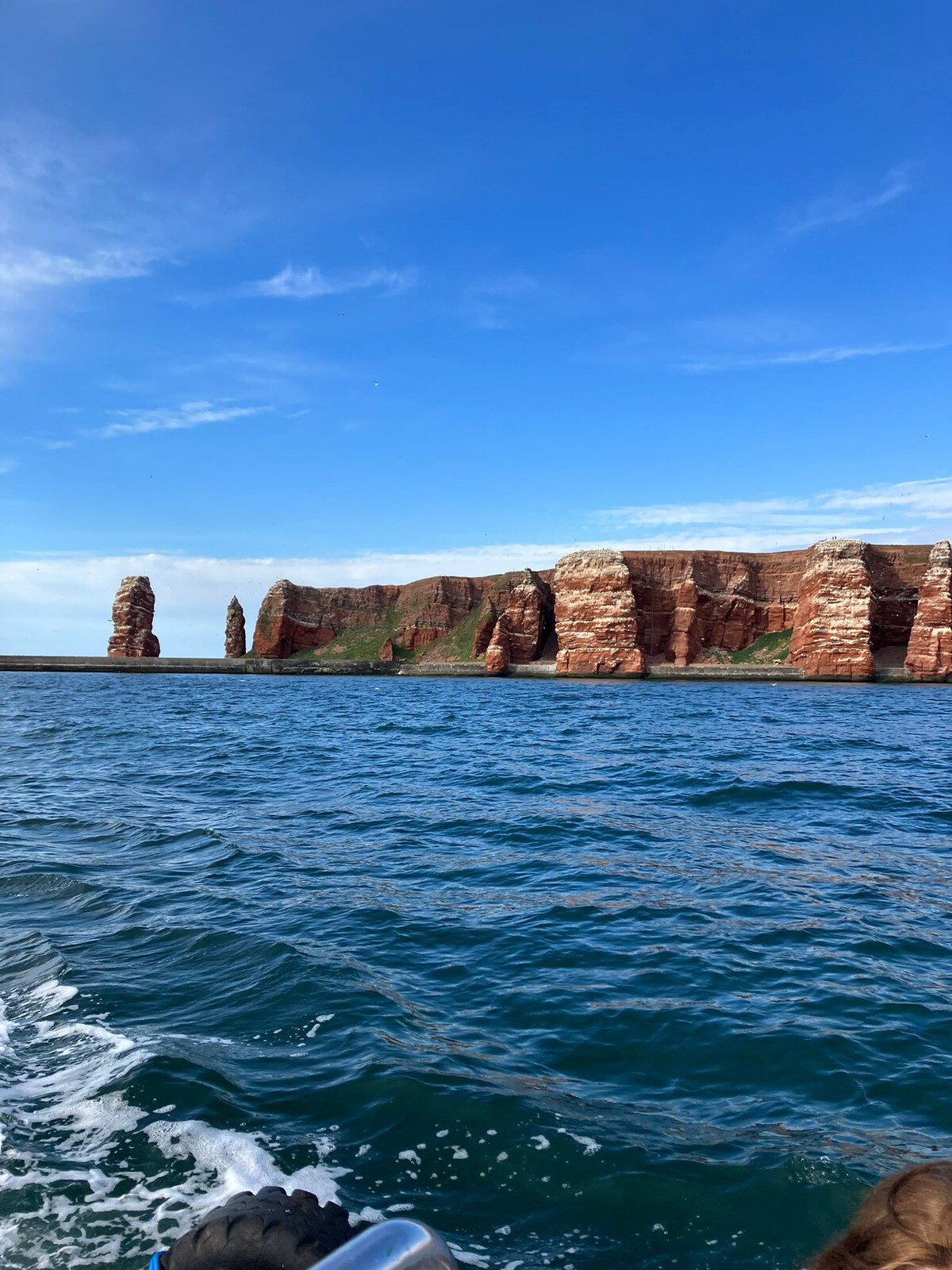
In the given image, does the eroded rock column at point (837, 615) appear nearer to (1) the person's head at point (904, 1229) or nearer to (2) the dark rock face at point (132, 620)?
(1) the person's head at point (904, 1229)

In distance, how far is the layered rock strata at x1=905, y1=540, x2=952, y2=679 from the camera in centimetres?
7507

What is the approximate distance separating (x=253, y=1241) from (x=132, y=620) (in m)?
127

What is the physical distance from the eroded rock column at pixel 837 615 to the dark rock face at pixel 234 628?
87245mm

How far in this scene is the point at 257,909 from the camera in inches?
368

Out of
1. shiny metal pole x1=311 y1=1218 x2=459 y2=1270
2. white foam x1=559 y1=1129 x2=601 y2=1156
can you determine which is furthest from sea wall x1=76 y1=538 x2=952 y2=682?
shiny metal pole x1=311 y1=1218 x2=459 y2=1270

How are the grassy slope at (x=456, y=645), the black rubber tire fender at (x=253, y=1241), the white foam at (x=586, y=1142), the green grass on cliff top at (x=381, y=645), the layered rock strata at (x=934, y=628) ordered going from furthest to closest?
the green grass on cliff top at (x=381, y=645) → the grassy slope at (x=456, y=645) → the layered rock strata at (x=934, y=628) → the white foam at (x=586, y=1142) → the black rubber tire fender at (x=253, y=1241)

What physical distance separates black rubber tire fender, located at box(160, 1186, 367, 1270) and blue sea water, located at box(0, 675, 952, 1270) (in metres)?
1.82

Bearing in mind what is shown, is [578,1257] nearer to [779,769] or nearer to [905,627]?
[779,769]

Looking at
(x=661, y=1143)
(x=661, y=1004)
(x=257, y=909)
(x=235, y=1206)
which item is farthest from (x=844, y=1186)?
(x=257, y=909)

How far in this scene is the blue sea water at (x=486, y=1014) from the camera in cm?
452

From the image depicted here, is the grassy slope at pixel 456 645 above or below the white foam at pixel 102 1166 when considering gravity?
above

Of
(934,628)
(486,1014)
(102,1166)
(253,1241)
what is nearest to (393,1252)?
(253,1241)

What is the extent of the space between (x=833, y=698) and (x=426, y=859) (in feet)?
148

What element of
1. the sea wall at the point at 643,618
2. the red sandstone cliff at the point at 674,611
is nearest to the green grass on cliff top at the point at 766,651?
the sea wall at the point at 643,618
